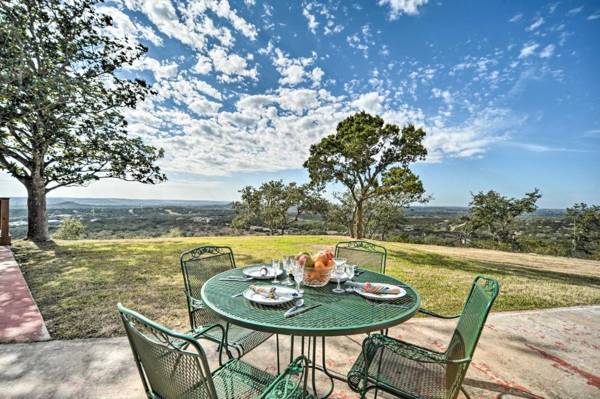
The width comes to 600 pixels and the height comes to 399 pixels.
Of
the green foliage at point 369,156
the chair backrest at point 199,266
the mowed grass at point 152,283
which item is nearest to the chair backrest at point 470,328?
the chair backrest at point 199,266

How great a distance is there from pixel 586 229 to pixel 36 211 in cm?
3220

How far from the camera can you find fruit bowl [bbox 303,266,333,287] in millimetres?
1790

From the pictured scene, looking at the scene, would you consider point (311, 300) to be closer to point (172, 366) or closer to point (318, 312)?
point (318, 312)

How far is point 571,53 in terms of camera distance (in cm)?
711

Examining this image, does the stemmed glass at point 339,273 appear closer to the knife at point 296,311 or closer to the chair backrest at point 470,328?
the knife at point 296,311

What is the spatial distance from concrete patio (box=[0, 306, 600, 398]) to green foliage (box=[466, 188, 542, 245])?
2176 cm

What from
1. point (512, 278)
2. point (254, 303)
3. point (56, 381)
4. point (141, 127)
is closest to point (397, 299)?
point (254, 303)

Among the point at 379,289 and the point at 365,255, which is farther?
the point at 365,255

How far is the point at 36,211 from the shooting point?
8.37 metres

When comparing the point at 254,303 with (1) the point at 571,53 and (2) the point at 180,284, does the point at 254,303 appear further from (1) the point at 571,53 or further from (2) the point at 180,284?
(1) the point at 571,53

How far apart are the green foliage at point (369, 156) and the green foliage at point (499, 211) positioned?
12895 mm

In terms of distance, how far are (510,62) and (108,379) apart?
1171 centimetres

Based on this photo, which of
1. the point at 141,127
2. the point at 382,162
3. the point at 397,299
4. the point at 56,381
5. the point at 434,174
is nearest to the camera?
the point at 397,299

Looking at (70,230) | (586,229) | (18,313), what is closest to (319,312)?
(18,313)
